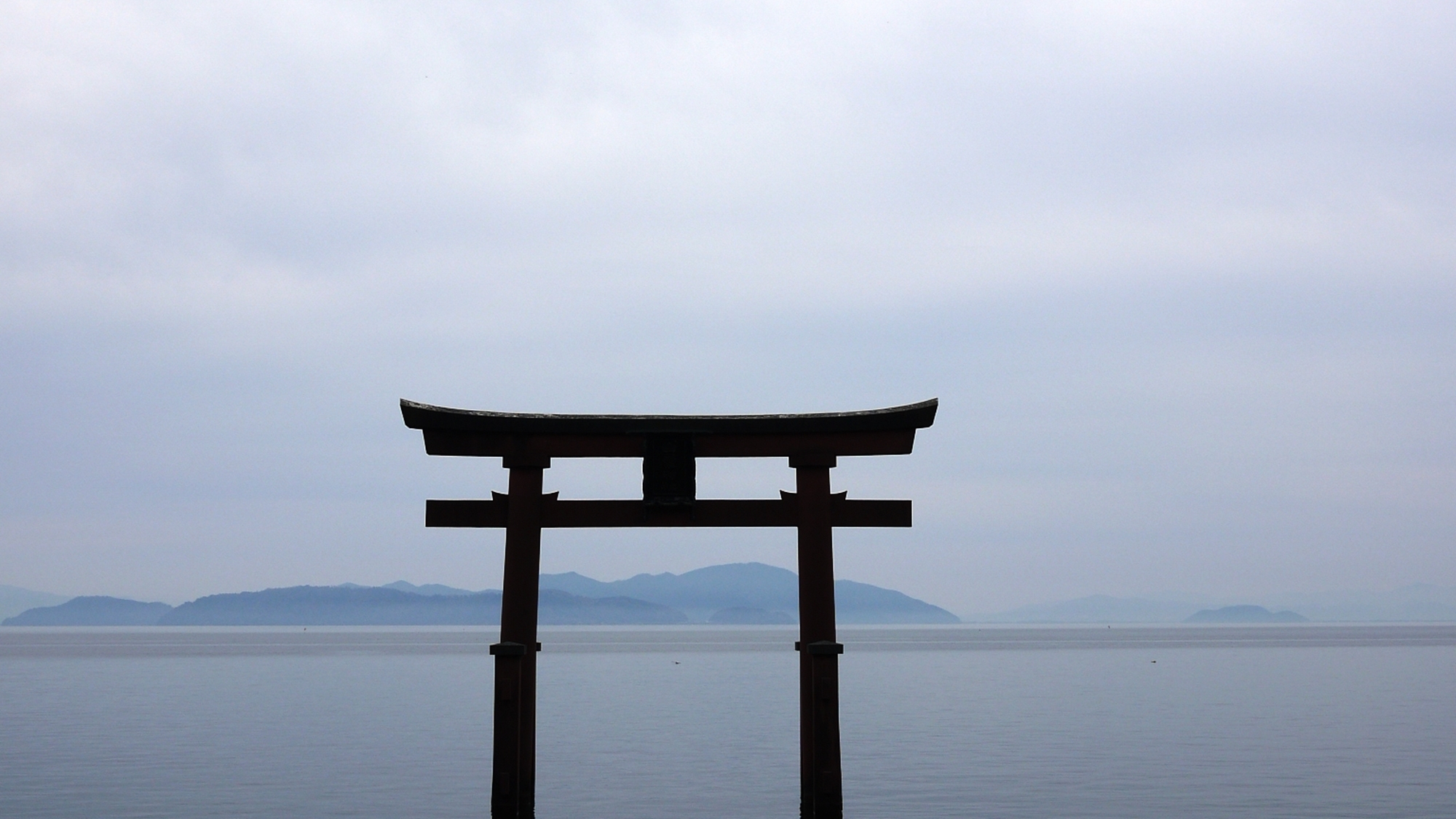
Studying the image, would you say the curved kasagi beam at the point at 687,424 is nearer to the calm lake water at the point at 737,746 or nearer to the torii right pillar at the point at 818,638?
the torii right pillar at the point at 818,638

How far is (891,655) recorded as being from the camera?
4911 inches

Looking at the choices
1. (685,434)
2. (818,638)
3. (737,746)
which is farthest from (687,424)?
(737,746)

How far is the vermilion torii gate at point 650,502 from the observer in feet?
51.6

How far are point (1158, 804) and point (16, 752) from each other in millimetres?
27557

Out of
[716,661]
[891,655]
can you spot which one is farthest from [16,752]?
[891,655]

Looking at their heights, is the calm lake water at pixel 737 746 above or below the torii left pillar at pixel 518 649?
below

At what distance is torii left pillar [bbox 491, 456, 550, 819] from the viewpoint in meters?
15.7

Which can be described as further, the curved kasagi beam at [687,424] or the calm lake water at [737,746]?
the calm lake water at [737,746]

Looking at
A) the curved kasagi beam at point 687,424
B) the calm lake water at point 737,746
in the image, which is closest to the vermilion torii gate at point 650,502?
the curved kasagi beam at point 687,424

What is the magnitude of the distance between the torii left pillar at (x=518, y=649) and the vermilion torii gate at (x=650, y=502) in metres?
0.02

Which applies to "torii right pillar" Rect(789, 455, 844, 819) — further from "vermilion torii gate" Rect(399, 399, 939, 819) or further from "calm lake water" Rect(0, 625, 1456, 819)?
"calm lake water" Rect(0, 625, 1456, 819)

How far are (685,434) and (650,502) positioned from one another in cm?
89

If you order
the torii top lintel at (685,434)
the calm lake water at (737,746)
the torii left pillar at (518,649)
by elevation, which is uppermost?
the torii top lintel at (685,434)

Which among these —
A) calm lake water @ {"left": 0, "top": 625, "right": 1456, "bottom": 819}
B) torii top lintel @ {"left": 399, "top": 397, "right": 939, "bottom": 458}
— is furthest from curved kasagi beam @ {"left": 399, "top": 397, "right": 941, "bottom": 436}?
calm lake water @ {"left": 0, "top": 625, "right": 1456, "bottom": 819}
